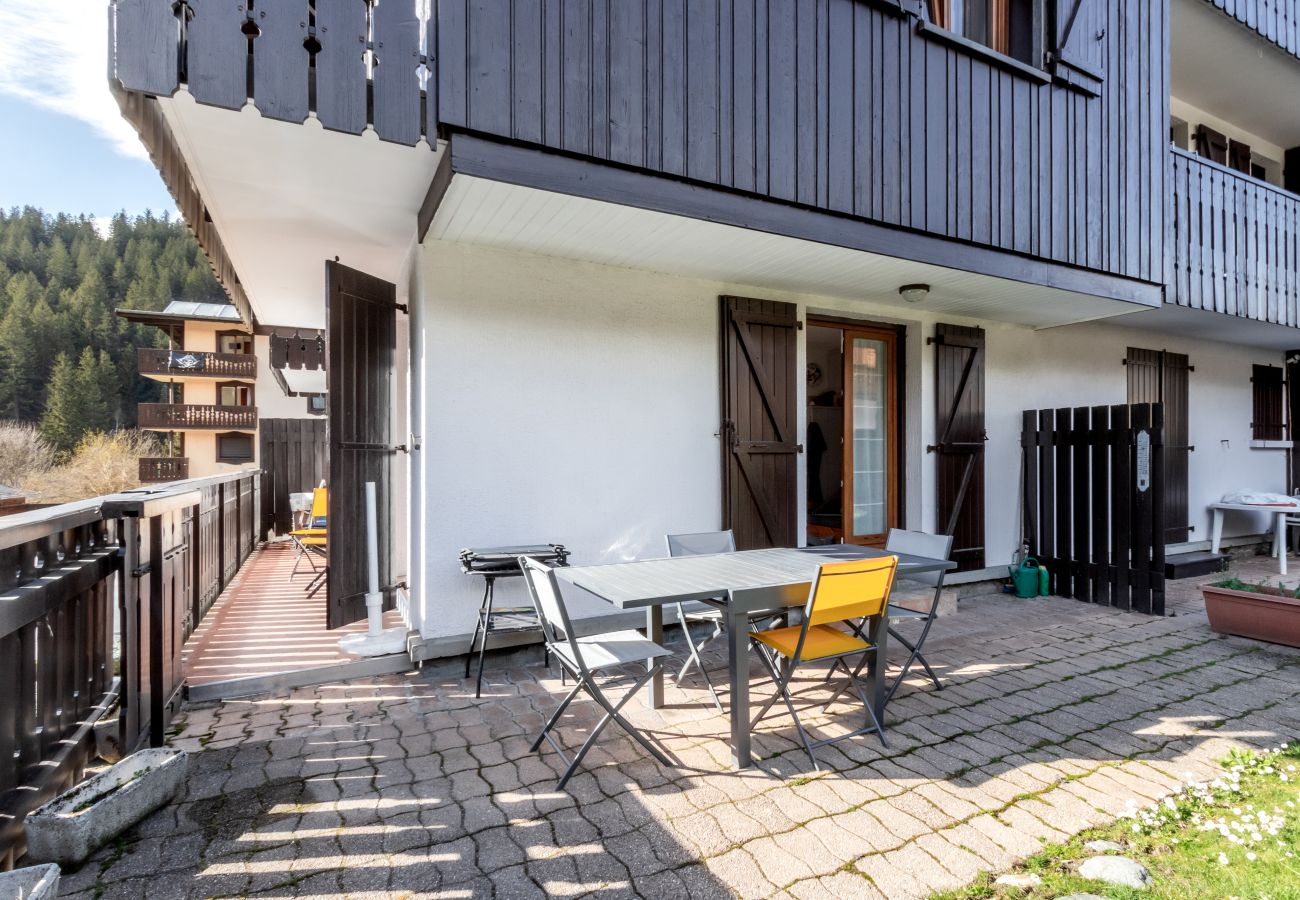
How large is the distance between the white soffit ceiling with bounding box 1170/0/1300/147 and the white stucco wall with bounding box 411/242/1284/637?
478cm

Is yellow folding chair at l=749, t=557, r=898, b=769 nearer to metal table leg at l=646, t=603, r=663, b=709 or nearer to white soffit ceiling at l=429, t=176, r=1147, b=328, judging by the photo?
metal table leg at l=646, t=603, r=663, b=709

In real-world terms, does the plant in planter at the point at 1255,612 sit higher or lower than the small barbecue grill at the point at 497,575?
lower

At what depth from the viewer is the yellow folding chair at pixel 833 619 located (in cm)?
256

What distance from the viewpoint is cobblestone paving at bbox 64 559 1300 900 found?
74.7 inches

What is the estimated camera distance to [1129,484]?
5383 millimetres

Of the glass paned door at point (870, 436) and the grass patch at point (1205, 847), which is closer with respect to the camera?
the grass patch at point (1205, 847)

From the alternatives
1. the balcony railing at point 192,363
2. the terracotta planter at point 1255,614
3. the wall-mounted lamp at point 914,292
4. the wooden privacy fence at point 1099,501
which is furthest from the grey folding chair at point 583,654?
the balcony railing at point 192,363

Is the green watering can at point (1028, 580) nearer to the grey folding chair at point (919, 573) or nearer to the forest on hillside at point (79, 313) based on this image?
the grey folding chair at point (919, 573)

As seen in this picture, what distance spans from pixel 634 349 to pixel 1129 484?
4.45 metres

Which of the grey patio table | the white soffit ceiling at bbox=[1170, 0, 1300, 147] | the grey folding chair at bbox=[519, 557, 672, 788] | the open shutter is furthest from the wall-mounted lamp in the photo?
the white soffit ceiling at bbox=[1170, 0, 1300, 147]

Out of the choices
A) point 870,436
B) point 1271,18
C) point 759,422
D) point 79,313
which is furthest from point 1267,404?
point 79,313

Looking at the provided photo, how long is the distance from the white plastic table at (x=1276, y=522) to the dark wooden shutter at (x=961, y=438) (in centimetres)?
380

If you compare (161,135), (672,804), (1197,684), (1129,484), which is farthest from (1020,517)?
(161,135)

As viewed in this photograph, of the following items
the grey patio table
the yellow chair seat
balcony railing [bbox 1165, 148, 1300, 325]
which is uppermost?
balcony railing [bbox 1165, 148, 1300, 325]
